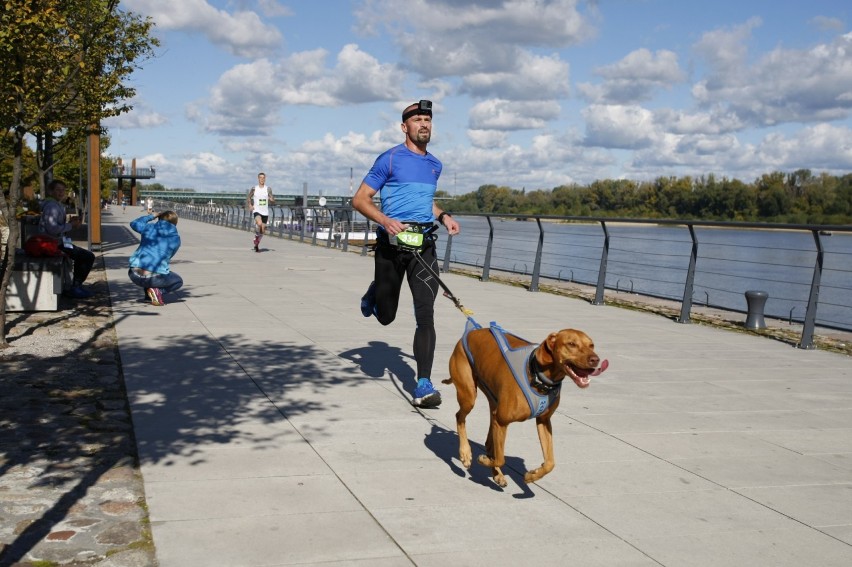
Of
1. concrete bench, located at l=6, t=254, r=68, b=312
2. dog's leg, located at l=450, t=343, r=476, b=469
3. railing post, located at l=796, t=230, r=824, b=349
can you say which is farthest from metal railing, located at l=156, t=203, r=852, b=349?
dog's leg, located at l=450, t=343, r=476, b=469

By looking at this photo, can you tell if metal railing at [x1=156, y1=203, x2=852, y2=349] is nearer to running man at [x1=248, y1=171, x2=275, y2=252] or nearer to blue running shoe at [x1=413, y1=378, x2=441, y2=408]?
running man at [x1=248, y1=171, x2=275, y2=252]

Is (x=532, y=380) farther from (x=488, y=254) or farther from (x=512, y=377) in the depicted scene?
(x=488, y=254)

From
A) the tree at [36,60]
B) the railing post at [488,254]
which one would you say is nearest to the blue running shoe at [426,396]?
the tree at [36,60]

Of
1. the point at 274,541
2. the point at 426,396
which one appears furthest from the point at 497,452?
the point at 426,396

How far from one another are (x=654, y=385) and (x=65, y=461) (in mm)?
4615

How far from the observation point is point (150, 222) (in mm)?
12398

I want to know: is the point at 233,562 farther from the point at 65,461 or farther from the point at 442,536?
the point at 65,461

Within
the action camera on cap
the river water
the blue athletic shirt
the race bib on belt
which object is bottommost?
the river water

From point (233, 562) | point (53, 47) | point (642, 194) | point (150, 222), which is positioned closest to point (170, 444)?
point (233, 562)

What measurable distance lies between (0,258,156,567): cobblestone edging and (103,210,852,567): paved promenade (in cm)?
13

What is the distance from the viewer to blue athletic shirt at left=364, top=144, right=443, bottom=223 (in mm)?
6762

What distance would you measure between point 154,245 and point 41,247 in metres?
1.48

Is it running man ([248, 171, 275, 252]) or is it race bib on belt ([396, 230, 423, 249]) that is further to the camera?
running man ([248, 171, 275, 252])

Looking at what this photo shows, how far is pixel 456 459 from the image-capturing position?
213 inches
